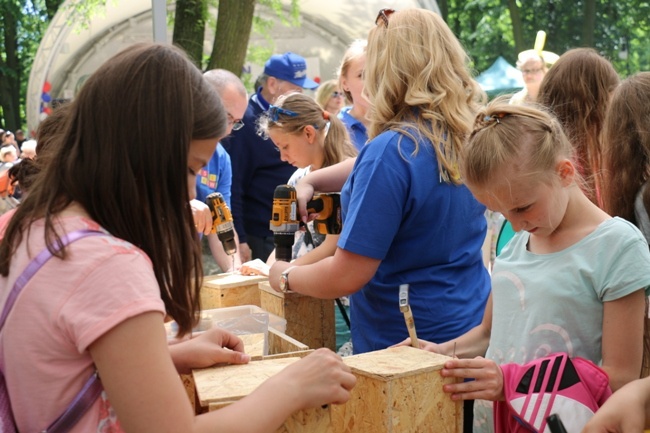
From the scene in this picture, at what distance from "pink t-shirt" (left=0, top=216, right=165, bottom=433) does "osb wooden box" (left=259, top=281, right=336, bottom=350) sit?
163cm

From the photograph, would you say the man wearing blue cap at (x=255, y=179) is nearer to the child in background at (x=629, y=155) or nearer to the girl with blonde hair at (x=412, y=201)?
the girl with blonde hair at (x=412, y=201)

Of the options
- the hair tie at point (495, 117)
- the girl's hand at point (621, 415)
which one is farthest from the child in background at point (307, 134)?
the girl's hand at point (621, 415)

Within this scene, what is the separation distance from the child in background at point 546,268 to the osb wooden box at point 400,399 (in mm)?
52

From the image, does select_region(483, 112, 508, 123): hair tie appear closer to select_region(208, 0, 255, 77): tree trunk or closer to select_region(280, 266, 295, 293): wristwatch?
select_region(280, 266, 295, 293): wristwatch

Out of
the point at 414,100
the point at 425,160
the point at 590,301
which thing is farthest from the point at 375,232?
the point at 590,301

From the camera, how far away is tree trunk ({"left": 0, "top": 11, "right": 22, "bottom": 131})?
27234 mm

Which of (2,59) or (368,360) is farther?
(2,59)

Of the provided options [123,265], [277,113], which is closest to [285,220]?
[277,113]

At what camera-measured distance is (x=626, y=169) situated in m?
2.81

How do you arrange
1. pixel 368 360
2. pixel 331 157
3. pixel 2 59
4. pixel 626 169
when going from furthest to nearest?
pixel 2 59 → pixel 331 157 → pixel 626 169 → pixel 368 360

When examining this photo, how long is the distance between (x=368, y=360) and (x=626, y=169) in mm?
1279

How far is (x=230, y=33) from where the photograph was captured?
11.4 metres

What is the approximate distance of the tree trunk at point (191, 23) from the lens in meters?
11.9

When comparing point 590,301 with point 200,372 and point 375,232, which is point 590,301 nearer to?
point 375,232
